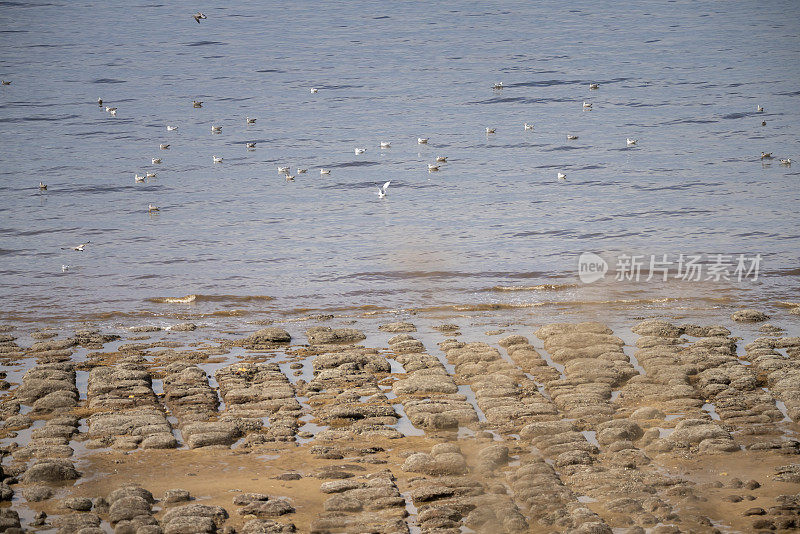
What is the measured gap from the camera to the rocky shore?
11.3 meters

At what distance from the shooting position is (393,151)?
39.5m

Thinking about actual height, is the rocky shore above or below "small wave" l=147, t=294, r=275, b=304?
below

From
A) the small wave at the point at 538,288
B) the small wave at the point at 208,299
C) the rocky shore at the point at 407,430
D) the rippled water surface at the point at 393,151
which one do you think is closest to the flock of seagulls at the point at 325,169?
the rippled water surface at the point at 393,151

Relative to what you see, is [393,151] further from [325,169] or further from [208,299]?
[208,299]

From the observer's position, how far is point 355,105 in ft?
156

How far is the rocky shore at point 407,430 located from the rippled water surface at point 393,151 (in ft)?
14.2

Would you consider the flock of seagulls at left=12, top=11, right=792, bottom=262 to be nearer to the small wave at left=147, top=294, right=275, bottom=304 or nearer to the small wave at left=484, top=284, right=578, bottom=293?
the small wave at left=147, top=294, right=275, bottom=304

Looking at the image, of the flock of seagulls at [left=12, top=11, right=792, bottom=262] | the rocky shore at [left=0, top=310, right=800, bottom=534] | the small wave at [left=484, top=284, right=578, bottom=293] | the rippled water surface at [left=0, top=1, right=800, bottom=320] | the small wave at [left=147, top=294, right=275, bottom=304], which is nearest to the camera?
the rocky shore at [left=0, top=310, right=800, bottom=534]

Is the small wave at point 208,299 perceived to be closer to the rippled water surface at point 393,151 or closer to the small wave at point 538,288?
the rippled water surface at point 393,151

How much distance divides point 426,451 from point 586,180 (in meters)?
23.8

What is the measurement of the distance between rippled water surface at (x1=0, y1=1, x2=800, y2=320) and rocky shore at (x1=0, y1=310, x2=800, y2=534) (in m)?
4.33

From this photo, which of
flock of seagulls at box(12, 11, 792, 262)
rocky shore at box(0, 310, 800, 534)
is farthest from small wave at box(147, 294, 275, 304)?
flock of seagulls at box(12, 11, 792, 262)

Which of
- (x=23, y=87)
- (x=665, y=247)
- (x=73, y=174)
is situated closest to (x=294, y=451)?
(x=665, y=247)

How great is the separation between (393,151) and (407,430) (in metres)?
26.5
